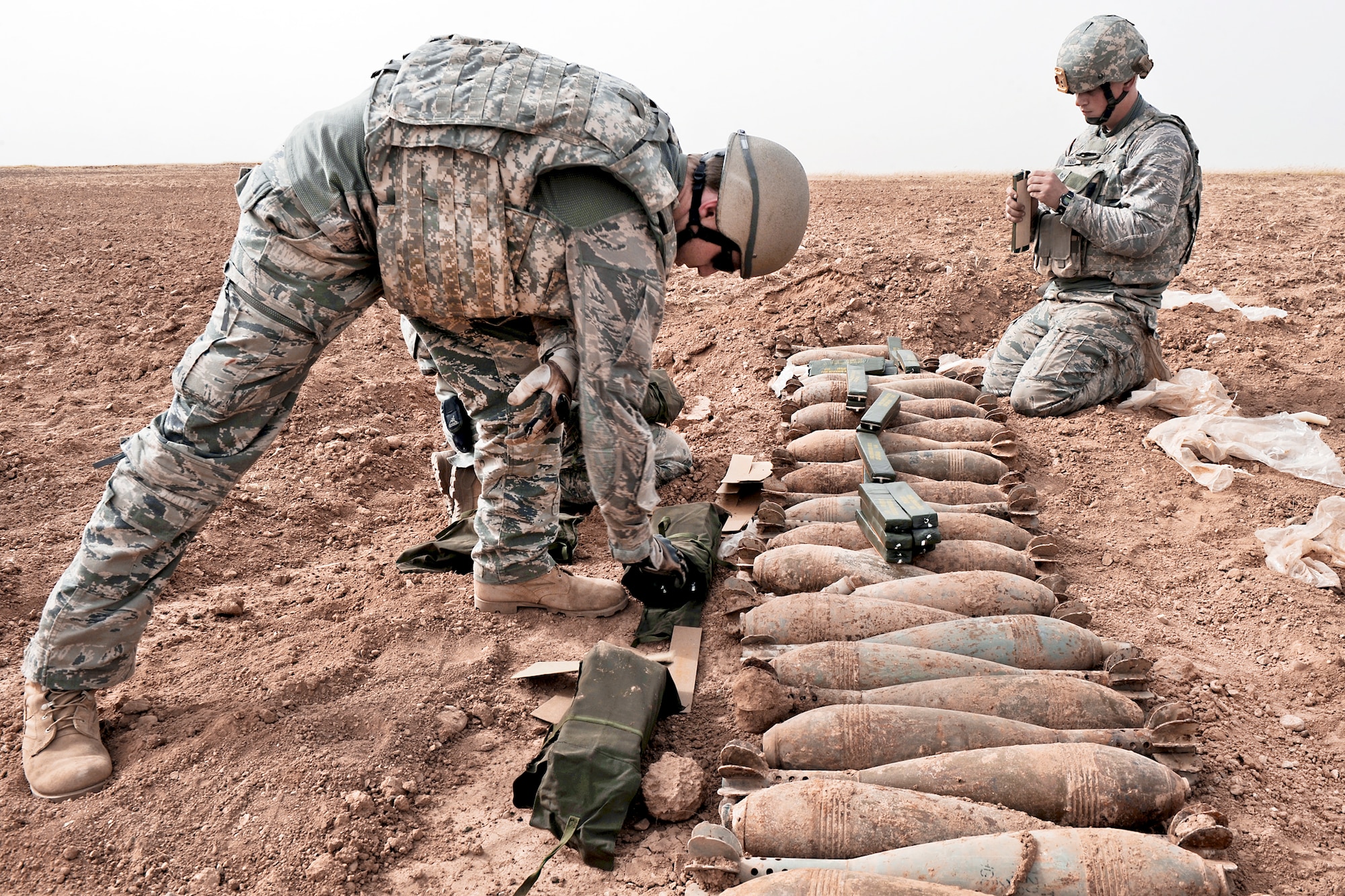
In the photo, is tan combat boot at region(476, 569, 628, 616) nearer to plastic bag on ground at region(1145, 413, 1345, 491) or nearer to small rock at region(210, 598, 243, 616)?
small rock at region(210, 598, 243, 616)

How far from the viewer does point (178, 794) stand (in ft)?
9.16

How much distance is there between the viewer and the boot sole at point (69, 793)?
2750 millimetres

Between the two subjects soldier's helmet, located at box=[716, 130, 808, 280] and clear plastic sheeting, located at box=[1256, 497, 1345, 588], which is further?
clear plastic sheeting, located at box=[1256, 497, 1345, 588]

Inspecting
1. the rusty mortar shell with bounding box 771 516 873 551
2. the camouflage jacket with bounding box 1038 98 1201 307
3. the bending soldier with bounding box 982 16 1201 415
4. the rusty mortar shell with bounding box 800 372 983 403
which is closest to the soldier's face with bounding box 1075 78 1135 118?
the bending soldier with bounding box 982 16 1201 415

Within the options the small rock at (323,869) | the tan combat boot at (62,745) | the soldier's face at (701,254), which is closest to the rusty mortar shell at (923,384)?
the soldier's face at (701,254)

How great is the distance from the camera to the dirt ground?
2684 mm

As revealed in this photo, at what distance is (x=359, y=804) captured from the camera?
8.98ft

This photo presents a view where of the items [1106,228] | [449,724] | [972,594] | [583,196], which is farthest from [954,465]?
[449,724]

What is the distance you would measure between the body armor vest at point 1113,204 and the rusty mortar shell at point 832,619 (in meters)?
3.18

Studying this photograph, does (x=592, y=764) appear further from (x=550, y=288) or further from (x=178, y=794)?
(x=550, y=288)

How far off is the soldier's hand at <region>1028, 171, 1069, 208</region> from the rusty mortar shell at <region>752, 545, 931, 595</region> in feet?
9.31

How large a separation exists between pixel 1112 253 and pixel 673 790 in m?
4.50

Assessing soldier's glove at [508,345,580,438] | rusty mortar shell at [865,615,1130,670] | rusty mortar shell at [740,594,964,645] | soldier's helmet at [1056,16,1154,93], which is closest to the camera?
soldier's glove at [508,345,580,438]

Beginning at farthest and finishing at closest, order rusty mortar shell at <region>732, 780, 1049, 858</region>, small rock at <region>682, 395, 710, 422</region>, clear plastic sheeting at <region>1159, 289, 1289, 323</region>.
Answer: clear plastic sheeting at <region>1159, 289, 1289, 323</region> → small rock at <region>682, 395, 710, 422</region> → rusty mortar shell at <region>732, 780, 1049, 858</region>
